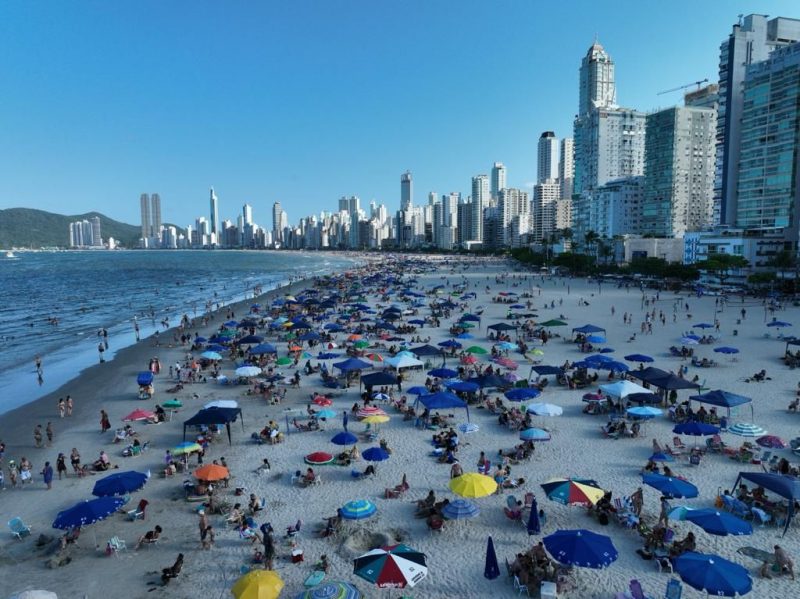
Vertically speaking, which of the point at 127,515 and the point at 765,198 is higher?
the point at 765,198

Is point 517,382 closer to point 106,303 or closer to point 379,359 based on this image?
point 379,359

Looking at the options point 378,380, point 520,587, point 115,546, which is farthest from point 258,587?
point 378,380

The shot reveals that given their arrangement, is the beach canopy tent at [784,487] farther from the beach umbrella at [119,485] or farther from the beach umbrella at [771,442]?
the beach umbrella at [119,485]

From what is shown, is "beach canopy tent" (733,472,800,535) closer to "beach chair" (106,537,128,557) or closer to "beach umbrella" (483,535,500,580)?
"beach umbrella" (483,535,500,580)

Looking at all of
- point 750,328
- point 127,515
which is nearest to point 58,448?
point 127,515

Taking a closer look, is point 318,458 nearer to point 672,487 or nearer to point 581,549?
point 581,549

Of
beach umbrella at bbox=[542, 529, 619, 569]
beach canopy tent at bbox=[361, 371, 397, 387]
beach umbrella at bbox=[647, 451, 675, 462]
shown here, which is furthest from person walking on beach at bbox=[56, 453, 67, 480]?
beach umbrella at bbox=[647, 451, 675, 462]
